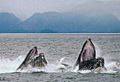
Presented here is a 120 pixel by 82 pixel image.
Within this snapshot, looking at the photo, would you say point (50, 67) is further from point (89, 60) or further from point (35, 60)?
point (89, 60)

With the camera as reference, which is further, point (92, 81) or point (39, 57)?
point (39, 57)

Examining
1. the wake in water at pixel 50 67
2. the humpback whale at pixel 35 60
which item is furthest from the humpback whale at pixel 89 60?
the humpback whale at pixel 35 60

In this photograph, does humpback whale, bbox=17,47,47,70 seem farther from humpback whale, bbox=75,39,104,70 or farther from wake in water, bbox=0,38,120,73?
humpback whale, bbox=75,39,104,70

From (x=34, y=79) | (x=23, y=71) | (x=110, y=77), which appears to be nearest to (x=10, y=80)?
(x=34, y=79)

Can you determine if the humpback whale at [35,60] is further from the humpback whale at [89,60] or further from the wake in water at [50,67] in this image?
the humpback whale at [89,60]

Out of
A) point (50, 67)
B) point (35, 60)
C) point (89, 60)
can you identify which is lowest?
point (50, 67)

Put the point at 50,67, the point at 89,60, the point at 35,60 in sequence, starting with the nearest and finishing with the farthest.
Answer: the point at 89,60, the point at 35,60, the point at 50,67

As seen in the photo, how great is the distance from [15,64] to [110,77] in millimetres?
13602

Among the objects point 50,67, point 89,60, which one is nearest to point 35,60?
point 50,67

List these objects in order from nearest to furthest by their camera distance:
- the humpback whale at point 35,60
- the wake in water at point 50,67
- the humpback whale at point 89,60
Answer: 1. the humpback whale at point 89,60
2. the wake in water at point 50,67
3. the humpback whale at point 35,60

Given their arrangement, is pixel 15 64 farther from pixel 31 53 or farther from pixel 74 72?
pixel 74 72

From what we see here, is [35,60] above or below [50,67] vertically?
above

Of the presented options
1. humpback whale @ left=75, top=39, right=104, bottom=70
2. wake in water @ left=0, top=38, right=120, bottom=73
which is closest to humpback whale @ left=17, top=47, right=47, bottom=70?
wake in water @ left=0, top=38, right=120, bottom=73

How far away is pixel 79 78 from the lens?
141 feet
